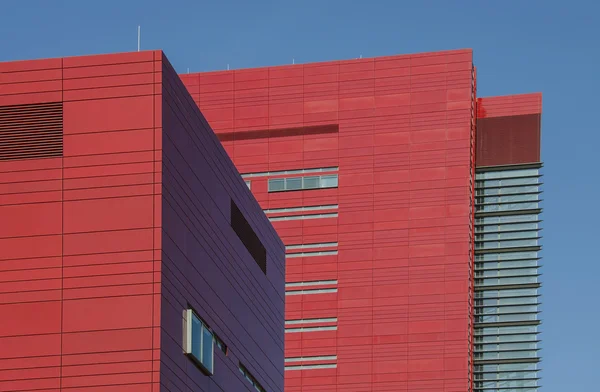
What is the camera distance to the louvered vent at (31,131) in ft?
218

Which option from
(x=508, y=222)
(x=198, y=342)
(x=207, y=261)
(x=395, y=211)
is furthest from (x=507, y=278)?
(x=198, y=342)

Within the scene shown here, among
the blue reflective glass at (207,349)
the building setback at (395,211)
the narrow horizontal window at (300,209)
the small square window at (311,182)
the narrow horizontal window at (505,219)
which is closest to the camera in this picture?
the blue reflective glass at (207,349)

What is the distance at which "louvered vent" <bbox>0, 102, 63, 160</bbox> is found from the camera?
66.6 m

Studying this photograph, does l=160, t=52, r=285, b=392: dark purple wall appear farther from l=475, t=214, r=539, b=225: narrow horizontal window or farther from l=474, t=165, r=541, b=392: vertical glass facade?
l=475, t=214, r=539, b=225: narrow horizontal window

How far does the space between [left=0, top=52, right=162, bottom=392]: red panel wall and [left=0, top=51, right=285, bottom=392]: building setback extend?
5 cm

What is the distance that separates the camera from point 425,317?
149 meters

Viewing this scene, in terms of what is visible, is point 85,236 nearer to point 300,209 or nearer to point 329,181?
point 300,209

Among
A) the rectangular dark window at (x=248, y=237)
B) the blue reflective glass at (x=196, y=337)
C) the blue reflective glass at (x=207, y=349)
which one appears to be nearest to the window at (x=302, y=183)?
the rectangular dark window at (x=248, y=237)

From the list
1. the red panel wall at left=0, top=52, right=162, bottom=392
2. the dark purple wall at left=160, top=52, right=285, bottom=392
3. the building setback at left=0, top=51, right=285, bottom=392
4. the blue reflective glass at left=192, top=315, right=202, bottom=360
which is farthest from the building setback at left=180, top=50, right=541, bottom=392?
the red panel wall at left=0, top=52, right=162, bottom=392

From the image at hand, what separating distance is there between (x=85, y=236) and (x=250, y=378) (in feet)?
78.5

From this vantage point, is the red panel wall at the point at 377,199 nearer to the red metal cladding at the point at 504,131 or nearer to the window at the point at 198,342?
the red metal cladding at the point at 504,131

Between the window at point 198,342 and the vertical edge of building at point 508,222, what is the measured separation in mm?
85111

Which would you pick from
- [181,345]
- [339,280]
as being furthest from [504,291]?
[181,345]

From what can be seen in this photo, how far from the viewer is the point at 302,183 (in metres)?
155
